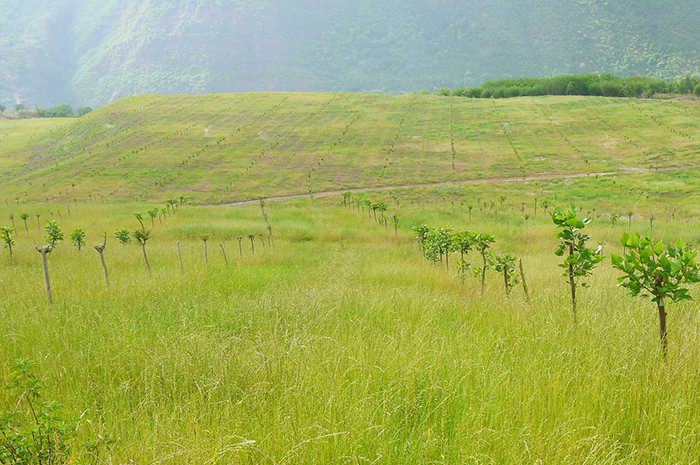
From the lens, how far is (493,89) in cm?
9412

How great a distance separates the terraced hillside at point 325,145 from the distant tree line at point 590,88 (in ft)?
40.9

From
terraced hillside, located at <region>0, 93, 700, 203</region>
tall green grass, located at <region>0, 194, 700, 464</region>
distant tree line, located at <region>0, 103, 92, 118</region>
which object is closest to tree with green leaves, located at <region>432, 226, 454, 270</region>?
tall green grass, located at <region>0, 194, 700, 464</region>

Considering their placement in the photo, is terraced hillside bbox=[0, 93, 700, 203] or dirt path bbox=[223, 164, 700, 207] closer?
dirt path bbox=[223, 164, 700, 207]

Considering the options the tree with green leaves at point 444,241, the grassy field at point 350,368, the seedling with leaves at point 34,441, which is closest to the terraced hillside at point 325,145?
the tree with green leaves at point 444,241

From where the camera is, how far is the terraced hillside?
45.7m

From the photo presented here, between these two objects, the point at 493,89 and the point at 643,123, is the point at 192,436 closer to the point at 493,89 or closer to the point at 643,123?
the point at 643,123

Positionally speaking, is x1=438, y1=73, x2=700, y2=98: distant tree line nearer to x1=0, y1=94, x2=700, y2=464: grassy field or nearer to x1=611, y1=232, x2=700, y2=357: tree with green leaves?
x1=0, y1=94, x2=700, y2=464: grassy field

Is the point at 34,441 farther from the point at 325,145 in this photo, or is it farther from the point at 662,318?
the point at 325,145

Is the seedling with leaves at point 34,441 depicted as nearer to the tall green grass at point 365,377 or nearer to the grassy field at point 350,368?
the grassy field at point 350,368

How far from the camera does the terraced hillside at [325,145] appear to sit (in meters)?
45.7

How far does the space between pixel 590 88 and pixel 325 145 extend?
215 ft

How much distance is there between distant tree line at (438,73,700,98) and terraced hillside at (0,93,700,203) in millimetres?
12453

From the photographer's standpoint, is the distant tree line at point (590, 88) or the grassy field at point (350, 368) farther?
the distant tree line at point (590, 88)

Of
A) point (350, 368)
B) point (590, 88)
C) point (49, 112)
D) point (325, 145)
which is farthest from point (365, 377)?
point (49, 112)
